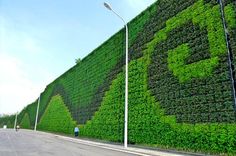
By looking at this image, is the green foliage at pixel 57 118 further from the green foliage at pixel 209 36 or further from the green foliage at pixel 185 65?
the green foliage at pixel 209 36

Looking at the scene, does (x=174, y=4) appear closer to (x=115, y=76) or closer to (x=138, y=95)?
(x=138, y=95)

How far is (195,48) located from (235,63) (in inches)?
90.3

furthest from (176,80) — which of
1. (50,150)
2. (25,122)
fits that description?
(25,122)

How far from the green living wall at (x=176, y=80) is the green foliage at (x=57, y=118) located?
8.43 m

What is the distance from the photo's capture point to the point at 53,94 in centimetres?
4019

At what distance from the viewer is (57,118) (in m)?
34.2

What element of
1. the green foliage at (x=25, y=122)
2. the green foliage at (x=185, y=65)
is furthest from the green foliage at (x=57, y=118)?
the green foliage at (x=25, y=122)

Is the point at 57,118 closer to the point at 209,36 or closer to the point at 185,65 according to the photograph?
the point at 185,65

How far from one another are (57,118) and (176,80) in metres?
25.0

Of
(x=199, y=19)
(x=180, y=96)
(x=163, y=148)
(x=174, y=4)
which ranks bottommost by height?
(x=163, y=148)

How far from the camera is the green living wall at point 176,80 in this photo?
10.3 m

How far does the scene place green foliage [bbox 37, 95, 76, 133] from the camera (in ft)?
97.2

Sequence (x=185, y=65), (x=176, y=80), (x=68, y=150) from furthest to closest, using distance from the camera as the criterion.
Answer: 1. (x=176, y=80)
2. (x=185, y=65)
3. (x=68, y=150)

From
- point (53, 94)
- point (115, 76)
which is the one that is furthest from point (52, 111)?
point (115, 76)
